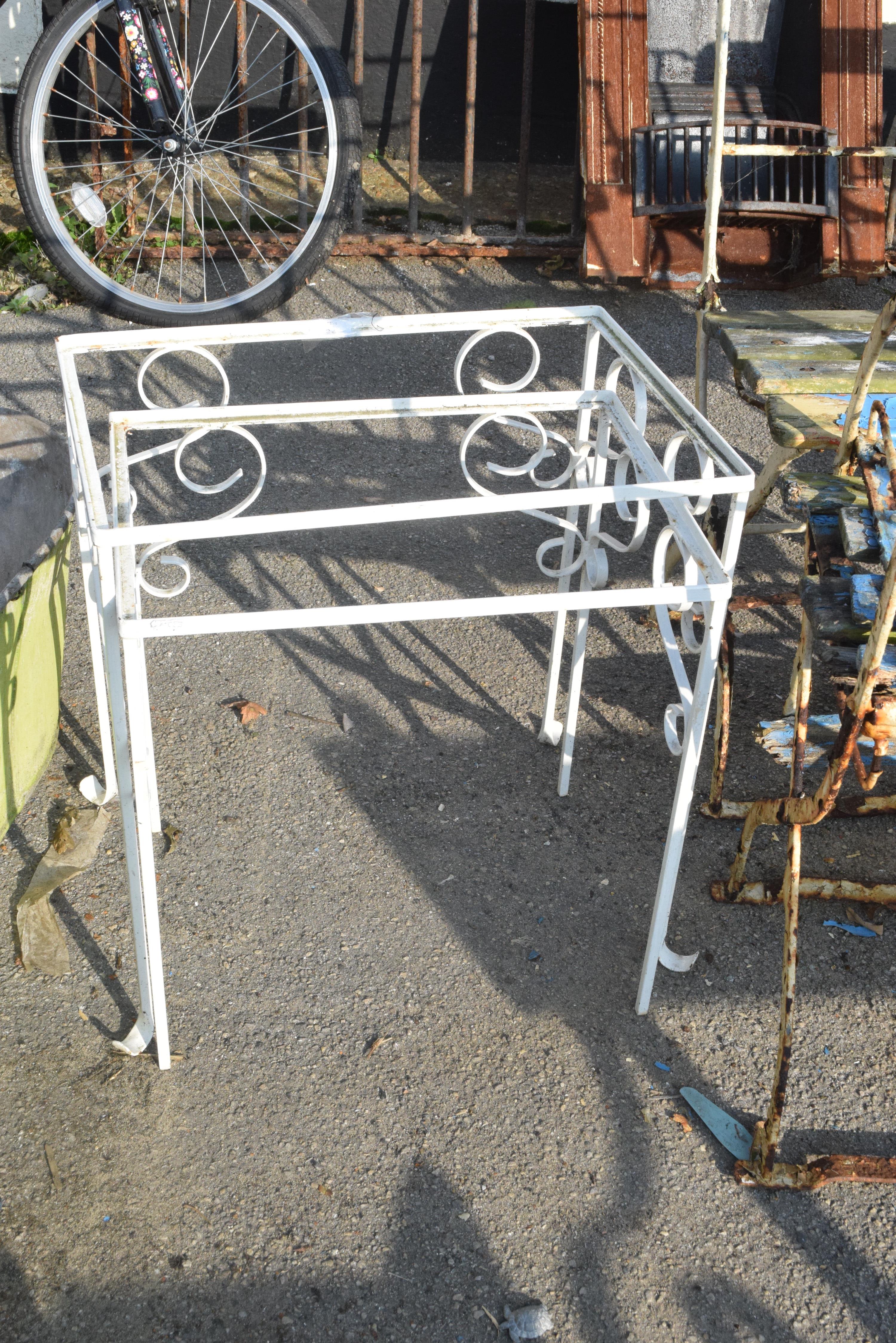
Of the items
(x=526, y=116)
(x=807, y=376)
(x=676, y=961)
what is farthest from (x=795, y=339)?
(x=526, y=116)

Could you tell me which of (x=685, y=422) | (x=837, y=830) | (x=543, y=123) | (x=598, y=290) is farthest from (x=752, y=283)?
(x=685, y=422)

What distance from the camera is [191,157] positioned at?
15.7 feet

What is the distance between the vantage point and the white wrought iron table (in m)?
1.71

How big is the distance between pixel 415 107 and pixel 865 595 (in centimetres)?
392

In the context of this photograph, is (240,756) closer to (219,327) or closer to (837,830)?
(219,327)

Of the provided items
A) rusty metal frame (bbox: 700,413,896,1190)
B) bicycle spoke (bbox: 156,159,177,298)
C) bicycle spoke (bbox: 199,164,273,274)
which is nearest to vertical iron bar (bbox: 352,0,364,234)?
bicycle spoke (bbox: 199,164,273,274)

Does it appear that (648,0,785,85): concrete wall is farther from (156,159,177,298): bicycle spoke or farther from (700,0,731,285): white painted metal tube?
(700,0,731,285): white painted metal tube

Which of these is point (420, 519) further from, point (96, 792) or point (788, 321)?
point (788, 321)

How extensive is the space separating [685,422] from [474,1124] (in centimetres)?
132

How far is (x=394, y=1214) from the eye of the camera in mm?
1877

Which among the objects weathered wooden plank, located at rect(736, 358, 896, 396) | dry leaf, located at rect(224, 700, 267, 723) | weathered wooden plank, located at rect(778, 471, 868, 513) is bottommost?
dry leaf, located at rect(224, 700, 267, 723)

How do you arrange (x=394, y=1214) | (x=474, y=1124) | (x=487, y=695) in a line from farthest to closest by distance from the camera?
(x=487, y=695), (x=474, y=1124), (x=394, y=1214)

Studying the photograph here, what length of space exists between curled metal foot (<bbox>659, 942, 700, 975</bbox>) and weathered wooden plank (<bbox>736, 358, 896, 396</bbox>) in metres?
1.28

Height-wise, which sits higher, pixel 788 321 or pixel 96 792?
pixel 788 321
